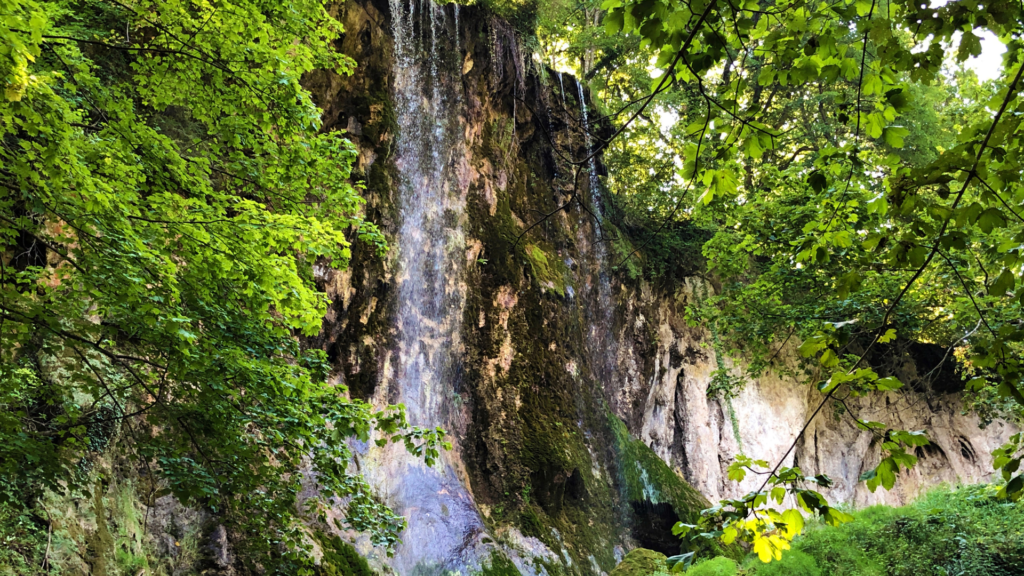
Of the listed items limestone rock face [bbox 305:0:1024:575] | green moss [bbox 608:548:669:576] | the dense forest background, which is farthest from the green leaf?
green moss [bbox 608:548:669:576]

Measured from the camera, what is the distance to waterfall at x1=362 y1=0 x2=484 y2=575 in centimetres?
844

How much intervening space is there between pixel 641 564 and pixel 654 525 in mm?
3182

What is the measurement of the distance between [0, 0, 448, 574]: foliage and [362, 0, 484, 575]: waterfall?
3437 mm

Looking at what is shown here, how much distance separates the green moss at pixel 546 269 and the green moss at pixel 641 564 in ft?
17.2

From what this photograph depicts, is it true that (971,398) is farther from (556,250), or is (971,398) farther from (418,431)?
(418,431)

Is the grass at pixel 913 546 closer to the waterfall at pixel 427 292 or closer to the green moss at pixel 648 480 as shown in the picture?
the waterfall at pixel 427 292

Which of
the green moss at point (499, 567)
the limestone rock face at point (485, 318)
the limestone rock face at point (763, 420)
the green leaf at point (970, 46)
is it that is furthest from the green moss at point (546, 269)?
the green leaf at point (970, 46)

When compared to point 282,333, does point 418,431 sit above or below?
below

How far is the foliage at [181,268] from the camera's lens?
10.5 feet

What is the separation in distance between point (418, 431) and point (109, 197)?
252 cm

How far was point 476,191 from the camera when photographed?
1189 centimetres

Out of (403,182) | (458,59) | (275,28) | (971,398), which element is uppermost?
(458,59)

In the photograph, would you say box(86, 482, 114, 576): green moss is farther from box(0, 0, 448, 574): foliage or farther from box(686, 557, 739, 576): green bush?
box(686, 557, 739, 576): green bush

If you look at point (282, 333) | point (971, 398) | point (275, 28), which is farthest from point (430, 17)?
point (971, 398)
